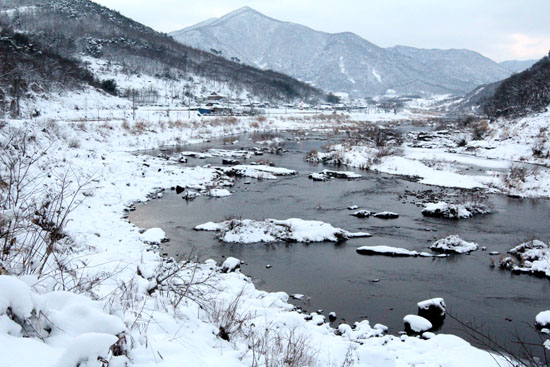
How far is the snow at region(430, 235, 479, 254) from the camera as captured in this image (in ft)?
35.4

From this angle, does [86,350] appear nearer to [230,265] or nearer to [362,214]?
[230,265]

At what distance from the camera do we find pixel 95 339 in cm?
234

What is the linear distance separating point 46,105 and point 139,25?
126m

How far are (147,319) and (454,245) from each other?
9862 millimetres

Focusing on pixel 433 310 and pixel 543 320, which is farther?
pixel 433 310

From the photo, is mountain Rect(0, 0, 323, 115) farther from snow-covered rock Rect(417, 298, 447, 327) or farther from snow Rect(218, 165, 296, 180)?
snow-covered rock Rect(417, 298, 447, 327)

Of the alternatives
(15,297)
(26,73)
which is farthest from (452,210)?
(26,73)

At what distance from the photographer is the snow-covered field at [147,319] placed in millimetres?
2404

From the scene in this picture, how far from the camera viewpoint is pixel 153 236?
421 inches

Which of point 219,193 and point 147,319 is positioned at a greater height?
point 147,319

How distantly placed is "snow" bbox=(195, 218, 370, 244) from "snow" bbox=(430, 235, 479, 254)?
2.15 metres

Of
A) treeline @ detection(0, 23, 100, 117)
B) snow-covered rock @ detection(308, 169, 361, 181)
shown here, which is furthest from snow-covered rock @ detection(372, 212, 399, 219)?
treeline @ detection(0, 23, 100, 117)

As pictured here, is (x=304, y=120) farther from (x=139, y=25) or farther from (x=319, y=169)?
→ (x=139, y=25)

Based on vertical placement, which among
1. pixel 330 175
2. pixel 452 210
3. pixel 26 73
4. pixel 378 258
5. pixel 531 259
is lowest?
pixel 378 258
